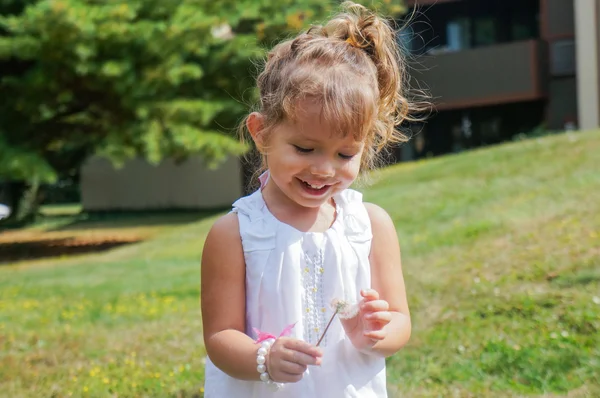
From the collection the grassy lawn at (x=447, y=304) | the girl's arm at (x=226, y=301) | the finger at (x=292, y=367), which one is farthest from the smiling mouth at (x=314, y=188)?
the grassy lawn at (x=447, y=304)

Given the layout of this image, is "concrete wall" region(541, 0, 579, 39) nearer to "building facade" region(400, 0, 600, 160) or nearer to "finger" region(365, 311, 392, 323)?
"building facade" region(400, 0, 600, 160)

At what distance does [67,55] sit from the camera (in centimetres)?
1302

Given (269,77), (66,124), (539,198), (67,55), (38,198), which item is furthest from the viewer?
(38,198)

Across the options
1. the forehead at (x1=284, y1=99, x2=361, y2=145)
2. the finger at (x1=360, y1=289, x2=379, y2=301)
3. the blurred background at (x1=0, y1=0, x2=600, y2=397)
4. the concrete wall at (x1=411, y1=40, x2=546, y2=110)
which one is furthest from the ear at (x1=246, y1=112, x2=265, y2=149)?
the concrete wall at (x1=411, y1=40, x2=546, y2=110)

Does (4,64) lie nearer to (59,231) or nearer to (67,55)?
(67,55)

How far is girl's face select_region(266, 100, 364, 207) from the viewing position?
6.98ft

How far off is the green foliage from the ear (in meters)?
9.74

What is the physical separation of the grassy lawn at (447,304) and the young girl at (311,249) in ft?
6.65

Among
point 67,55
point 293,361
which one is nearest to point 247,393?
point 293,361

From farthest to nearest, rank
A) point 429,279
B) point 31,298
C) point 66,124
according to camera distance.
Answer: point 66,124, point 31,298, point 429,279

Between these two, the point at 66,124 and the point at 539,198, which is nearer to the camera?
the point at 539,198

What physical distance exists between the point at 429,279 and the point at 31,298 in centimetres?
413

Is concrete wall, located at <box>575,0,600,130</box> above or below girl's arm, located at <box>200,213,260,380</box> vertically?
below

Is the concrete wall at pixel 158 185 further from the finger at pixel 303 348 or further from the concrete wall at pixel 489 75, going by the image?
the finger at pixel 303 348
